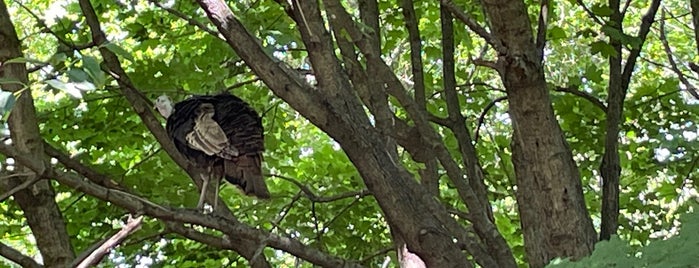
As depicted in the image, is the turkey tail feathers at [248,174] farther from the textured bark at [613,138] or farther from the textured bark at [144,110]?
the textured bark at [613,138]

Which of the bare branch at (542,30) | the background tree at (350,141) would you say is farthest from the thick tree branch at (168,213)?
the bare branch at (542,30)

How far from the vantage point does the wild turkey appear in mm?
3555

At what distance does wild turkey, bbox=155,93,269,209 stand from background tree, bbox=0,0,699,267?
9 centimetres

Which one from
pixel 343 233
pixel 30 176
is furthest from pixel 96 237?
pixel 30 176

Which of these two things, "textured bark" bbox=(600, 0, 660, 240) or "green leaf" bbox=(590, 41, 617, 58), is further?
"green leaf" bbox=(590, 41, 617, 58)

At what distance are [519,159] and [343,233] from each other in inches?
66.7

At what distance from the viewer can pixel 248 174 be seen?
3.60m

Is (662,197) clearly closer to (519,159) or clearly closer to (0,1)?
(519,159)

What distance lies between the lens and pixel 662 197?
16.0ft

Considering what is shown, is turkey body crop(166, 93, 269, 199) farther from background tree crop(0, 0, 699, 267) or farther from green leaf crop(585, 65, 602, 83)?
green leaf crop(585, 65, 602, 83)

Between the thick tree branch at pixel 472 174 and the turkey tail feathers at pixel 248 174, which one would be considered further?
the turkey tail feathers at pixel 248 174

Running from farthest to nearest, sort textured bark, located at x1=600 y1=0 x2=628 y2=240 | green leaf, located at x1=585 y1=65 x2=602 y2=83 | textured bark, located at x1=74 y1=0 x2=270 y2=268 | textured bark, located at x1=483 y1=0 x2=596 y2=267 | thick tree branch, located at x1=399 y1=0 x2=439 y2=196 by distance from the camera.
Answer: green leaf, located at x1=585 y1=65 x2=602 y2=83 → thick tree branch, located at x1=399 y1=0 x2=439 y2=196 → textured bark, located at x1=74 y1=0 x2=270 y2=268 → textured bark, located at x1=600 y1=0 x2=628 y2=240 → textured bark, located at x1=483 y1=0 x2=596 y2=267

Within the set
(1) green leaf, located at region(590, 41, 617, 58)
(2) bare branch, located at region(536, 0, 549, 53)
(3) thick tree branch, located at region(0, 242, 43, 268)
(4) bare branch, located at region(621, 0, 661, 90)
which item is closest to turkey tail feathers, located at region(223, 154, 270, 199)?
(3) thick tree branch, located at region(0, 242, 43, 268)

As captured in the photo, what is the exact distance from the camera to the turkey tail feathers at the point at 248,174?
355 cm
